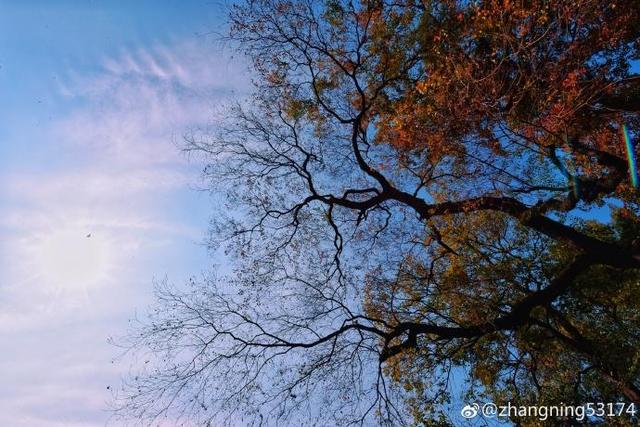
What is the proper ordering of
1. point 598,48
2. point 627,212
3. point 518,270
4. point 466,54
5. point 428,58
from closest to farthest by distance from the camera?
point 598,48, point 466,54, point 428,58, point 627,212, point 518,270

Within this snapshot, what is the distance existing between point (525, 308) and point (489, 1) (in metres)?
6.50

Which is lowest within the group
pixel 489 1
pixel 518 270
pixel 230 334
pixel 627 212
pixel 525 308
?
pixel 230 334

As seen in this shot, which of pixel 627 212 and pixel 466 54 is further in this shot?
pixel 627 212

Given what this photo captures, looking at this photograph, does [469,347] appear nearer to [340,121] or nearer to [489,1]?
[340,121]

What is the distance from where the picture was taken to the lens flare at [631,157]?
908cm

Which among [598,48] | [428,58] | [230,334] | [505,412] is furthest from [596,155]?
[230,334]

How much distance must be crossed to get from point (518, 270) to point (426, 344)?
3.42 meters

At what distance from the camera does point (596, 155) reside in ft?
32.2

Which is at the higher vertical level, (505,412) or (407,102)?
(407,102)

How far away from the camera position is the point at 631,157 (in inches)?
364

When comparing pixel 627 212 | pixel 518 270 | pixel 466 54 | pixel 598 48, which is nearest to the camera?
pixel 598 48

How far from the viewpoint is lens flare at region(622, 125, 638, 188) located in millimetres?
9078

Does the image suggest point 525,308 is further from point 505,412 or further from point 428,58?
point 428,58

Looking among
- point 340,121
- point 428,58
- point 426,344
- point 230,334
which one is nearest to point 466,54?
point 428,58
